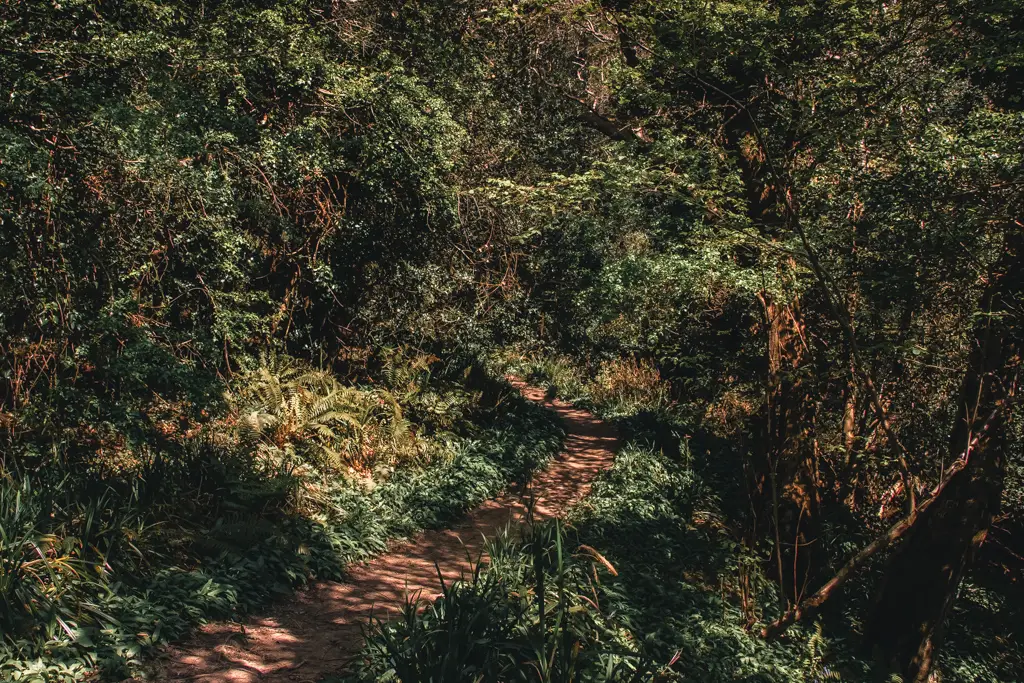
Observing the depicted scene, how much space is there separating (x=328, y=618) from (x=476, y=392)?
22.5 feet

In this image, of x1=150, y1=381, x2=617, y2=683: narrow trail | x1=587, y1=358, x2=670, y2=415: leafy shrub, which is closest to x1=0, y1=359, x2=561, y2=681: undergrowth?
x1=150, y1=381, x2=617, y2=683: narrow trail

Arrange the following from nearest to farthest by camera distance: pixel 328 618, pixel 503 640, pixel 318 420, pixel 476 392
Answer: pixel 503 640, pixel 328 618, pixel 318 420, pixel 476 392

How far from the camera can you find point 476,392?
500 inches

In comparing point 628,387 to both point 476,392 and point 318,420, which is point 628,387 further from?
point 318,420

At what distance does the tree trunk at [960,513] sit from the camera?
6688 millimetres

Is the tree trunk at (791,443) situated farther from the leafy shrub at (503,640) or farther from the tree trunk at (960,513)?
the leafy shrub at (503,640)

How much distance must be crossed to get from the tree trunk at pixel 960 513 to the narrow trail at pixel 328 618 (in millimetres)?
3897

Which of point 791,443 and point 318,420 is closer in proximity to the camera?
point 791,443

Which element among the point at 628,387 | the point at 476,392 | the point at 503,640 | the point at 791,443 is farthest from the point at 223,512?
the point at 628,387

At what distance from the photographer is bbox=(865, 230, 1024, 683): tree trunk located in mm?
6688

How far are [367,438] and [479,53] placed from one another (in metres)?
6.52

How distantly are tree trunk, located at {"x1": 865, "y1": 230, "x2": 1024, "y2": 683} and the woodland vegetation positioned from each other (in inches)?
1.2

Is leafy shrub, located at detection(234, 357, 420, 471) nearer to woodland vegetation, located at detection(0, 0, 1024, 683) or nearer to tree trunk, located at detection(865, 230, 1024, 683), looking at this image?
woodland vegetation, located at detection(0, 0, 1024, 683)

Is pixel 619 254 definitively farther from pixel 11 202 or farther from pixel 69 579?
pixel 69 579
